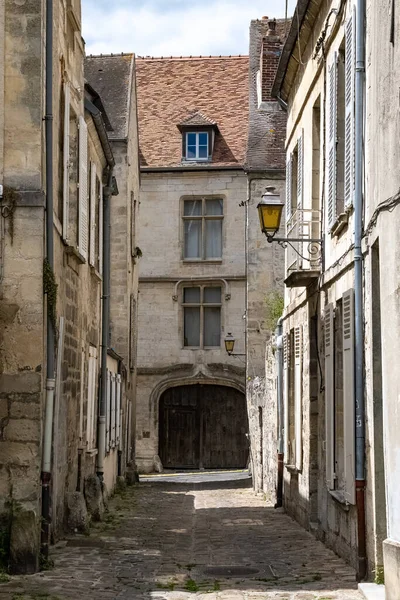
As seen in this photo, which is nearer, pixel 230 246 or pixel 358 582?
pixel 358 582

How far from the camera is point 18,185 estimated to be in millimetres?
9695

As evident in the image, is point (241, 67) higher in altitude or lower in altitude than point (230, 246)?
higher

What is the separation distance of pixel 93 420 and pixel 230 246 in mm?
14028

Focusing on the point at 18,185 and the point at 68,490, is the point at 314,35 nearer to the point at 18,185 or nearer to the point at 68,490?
the point at 18,185

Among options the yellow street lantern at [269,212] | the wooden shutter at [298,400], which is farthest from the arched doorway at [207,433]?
the yellow street lantern at [269,212]

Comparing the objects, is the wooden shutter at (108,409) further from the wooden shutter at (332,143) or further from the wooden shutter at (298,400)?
the wooden shutter at (332,143)

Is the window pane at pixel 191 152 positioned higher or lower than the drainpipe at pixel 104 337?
higher

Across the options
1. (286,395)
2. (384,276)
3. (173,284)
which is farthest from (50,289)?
(173,284)

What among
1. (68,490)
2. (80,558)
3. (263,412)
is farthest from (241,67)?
(80,558)

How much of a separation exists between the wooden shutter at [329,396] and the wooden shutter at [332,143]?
997 millimetres

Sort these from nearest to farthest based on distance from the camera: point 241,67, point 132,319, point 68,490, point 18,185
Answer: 1. point 18,185
2. point 68,490
3. point 132,319
4. point 241,67

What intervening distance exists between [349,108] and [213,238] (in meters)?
19.7

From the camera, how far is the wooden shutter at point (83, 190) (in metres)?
13.1

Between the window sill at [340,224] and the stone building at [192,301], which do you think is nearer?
the window sill at [340,224]
